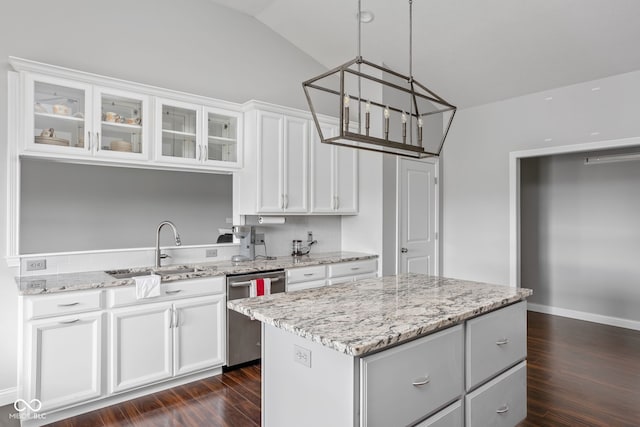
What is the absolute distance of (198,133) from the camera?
11.5 feet

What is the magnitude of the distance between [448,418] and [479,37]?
3540 mm

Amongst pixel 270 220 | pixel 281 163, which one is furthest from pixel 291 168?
pixel 270 220

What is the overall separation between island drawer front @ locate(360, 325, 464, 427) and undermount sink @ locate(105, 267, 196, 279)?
86.6 inches

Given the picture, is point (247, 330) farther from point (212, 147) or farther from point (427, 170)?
point (427, 170)

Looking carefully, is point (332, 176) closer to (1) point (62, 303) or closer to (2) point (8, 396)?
(1) point (62, 303)

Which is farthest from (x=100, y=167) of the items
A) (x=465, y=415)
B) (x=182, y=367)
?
(x=465, y=415)

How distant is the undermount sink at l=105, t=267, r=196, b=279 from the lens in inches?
127

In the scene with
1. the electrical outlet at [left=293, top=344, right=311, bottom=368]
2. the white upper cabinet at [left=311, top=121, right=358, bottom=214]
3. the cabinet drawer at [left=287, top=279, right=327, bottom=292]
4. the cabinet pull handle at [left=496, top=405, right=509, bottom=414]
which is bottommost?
the cabinet pull handle at [left=496, top=405, right=509, bottom=414]

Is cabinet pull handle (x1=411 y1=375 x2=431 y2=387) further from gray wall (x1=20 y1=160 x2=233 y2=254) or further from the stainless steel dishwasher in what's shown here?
gray wall (x1=20 y1=160 x2=233 y2=254)

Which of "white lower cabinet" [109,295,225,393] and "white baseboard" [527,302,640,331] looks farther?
"white baseboard" [527,302,640,331]

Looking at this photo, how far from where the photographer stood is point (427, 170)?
516 cm

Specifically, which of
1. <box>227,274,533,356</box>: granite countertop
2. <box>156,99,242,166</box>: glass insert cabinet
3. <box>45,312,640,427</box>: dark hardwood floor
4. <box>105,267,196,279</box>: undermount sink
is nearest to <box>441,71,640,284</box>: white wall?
<box>45,312,640,427</box>: dark hardwood floor

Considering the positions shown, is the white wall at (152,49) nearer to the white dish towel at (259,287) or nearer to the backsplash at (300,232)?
the backsplash at (300,232)

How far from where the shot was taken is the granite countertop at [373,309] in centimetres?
153
